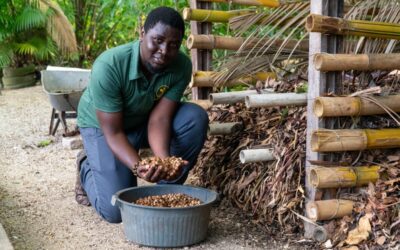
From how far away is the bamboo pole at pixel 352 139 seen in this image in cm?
334

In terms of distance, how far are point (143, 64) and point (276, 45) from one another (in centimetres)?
110

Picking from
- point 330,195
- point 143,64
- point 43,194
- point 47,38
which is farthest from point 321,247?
point 47,38

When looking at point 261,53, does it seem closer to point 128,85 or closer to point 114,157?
point 128,85

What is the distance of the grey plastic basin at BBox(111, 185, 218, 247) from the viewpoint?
3311 millimetres

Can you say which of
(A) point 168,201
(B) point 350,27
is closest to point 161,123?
(A) point 168,201

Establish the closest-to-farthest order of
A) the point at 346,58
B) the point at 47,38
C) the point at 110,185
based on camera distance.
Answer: the point at 346,58 → the point at 110,185 → the point at 47,38

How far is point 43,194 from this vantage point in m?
4.64

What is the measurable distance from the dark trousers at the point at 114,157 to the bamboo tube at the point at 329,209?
0.93 metres

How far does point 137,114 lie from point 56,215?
902mm

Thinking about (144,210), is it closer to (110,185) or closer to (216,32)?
(110,185)

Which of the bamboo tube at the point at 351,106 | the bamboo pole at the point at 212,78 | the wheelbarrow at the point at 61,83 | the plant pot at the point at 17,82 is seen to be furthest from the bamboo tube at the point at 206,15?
the plant pot at the point at 17,82

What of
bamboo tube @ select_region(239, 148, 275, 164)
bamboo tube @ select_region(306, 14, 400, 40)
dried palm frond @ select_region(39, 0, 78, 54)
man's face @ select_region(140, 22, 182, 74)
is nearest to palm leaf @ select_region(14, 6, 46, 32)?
dried palm frond @ select_region(39, 0, 78, 54)

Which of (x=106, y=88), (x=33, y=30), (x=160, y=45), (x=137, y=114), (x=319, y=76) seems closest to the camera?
(x=319, y=76)

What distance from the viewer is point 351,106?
11.0 ft
